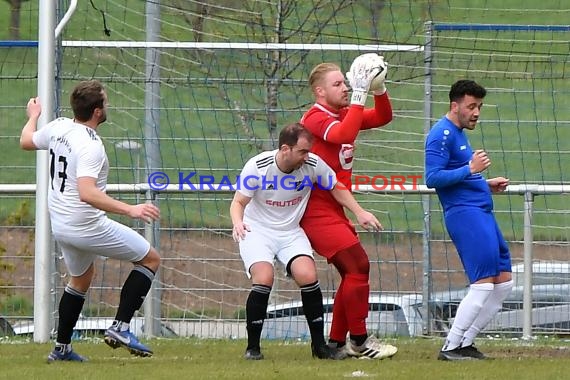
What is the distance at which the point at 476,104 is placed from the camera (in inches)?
323

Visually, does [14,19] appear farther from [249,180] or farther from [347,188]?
[347,188]

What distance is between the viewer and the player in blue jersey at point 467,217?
8.09 m

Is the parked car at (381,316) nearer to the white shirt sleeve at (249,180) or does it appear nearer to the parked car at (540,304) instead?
the parked car at (540,304)

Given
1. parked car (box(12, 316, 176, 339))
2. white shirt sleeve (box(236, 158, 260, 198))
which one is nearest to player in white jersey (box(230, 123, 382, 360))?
white shirt sleeve (box(236, 158, 260, 198))

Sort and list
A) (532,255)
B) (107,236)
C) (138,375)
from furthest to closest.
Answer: (532,255) → (107,236) → (138,375)

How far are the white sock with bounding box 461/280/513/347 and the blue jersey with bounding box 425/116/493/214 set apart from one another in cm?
52

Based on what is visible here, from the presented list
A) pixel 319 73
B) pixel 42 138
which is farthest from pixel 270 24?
pixel 42 138

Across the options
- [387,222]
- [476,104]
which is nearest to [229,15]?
[387,222]

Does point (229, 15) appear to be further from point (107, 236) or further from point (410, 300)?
point (107, 236)

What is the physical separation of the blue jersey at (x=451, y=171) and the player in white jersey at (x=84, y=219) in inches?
67.8

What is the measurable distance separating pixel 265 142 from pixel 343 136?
2.61m

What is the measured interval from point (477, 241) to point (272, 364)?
1457mm

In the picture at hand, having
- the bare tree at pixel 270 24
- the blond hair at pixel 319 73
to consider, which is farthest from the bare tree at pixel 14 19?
the blond hair at pixel 319 73

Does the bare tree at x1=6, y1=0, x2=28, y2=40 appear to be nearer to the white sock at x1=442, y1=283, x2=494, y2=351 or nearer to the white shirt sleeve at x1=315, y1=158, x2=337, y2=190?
the white shirt sleeve at x1=315, y1=158, x2=337, y2=190
